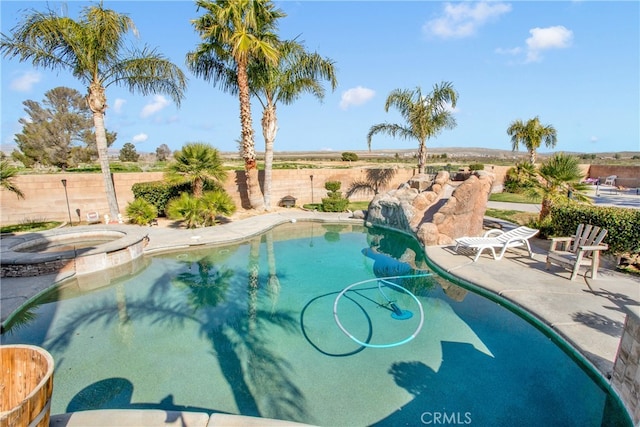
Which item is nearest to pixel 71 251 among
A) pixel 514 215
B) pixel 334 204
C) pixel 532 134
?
pixel 334 204

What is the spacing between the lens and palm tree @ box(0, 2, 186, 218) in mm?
10859

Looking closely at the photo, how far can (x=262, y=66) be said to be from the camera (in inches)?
614

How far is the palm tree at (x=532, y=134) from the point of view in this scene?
26.0 metres

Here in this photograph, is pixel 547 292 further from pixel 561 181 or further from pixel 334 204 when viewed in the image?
pixel 334 204

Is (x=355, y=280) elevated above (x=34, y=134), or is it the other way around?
(x=34, y=134)

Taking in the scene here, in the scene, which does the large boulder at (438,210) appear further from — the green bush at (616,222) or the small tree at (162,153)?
the small tree at (162,153)

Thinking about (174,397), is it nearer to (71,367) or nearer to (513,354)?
(71,367)

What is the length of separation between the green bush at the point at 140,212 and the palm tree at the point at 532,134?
28363 mm

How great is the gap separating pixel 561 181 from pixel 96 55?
56.0ft

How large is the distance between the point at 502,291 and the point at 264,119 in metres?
13.6

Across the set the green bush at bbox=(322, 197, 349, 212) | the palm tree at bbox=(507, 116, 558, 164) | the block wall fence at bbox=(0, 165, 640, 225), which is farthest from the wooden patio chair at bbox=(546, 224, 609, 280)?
the palm tree at bbox=(507, 116, 558, 164)

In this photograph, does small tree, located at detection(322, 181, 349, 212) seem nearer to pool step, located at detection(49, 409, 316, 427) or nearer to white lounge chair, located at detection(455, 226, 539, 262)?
white lounge chair, located at detection(455, 226, 539, 262)

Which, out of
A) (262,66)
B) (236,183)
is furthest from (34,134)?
(262,66)

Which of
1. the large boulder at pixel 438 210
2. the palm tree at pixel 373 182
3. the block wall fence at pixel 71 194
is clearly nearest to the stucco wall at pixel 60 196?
the block wall fence at pixel 71 194
